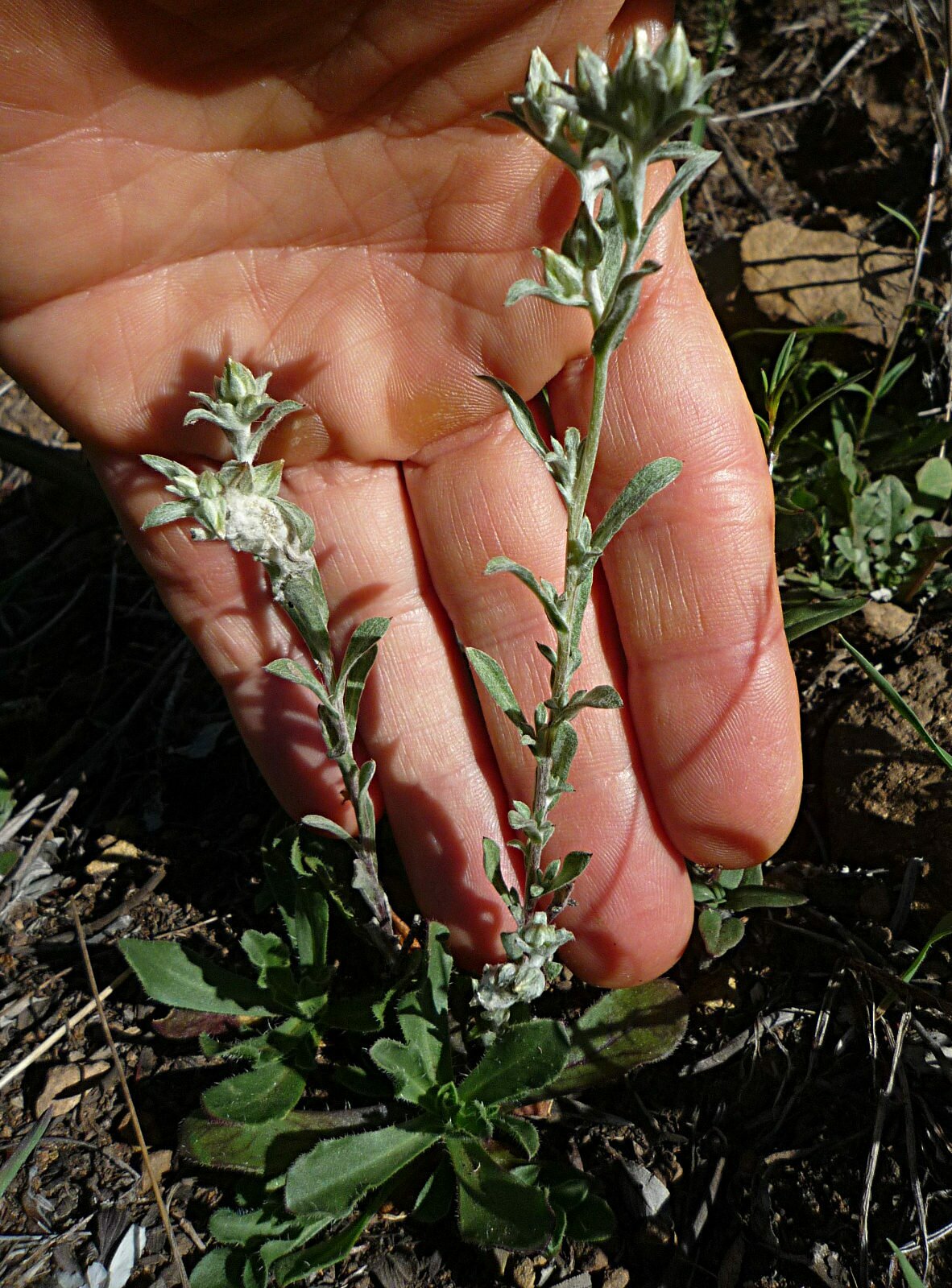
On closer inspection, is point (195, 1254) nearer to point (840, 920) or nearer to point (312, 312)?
point (840, 920)

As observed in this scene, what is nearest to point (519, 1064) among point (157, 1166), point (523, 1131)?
point (523, 1131)

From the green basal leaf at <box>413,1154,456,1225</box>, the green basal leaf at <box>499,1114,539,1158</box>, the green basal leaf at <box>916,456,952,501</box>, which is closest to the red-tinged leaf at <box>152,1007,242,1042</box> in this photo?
the green basal leaf at <box>413,1154,456,1225</box>

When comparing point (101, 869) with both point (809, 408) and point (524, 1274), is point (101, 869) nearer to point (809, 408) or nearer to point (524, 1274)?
point (524, 1274)

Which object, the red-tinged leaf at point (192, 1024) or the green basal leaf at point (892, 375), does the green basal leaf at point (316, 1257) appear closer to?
the red-tinged leaf at point (192, 1024)

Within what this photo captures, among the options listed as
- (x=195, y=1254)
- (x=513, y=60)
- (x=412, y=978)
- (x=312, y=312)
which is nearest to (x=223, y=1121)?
(x=195, y=1254)

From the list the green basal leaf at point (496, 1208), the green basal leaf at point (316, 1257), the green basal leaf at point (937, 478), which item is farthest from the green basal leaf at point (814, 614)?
the green basal leaf at point (316, 1257)

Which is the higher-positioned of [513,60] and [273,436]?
[513,60]

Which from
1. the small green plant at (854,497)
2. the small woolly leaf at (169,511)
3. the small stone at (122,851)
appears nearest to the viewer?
the small woolly leaf at (169,511)
